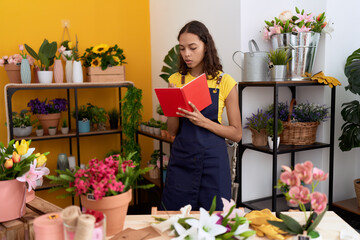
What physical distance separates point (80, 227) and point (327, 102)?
2.45 metres

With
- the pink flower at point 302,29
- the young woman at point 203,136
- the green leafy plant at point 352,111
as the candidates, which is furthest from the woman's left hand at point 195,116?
the green leafy plant at point 352,111

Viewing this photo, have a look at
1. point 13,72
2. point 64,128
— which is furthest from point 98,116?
point 13,72

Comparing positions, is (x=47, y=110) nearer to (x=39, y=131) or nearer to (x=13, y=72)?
(x=39, y=131)

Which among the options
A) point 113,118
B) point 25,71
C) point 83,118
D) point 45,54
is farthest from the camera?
point 113,118

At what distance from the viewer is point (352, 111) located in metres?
2.72

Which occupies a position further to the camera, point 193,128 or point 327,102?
point 327,102

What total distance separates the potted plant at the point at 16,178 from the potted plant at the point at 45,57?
1.93 metres

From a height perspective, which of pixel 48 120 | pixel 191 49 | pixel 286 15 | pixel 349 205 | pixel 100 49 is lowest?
pixel 349 205

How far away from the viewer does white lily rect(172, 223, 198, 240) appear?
3.51ft

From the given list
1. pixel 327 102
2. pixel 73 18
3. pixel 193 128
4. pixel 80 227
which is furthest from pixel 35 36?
pixel 80 227

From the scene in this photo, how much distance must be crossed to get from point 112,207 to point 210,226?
311mm

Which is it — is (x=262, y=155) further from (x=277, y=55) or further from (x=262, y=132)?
(x=277, y=55)

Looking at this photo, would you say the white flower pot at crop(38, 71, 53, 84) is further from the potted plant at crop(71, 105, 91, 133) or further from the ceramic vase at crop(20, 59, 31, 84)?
the potted plant at crop(71, 105, 91, 133)

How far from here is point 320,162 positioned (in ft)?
9.54
